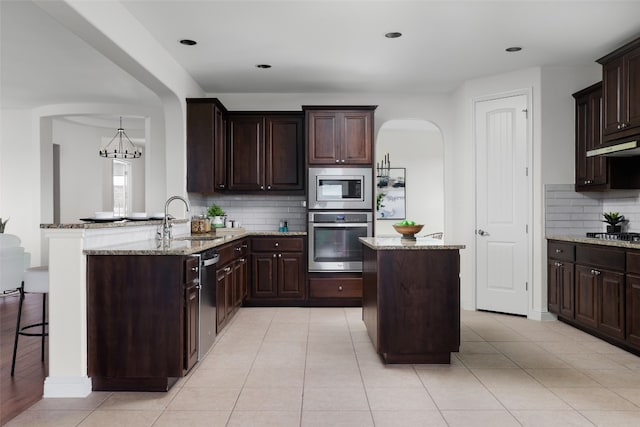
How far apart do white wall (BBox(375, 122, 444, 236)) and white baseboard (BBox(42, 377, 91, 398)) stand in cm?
694

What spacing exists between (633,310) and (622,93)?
1800mm

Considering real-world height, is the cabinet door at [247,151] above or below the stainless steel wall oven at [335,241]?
above

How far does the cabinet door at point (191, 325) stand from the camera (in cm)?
323

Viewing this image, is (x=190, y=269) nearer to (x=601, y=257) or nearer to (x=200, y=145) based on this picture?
(x=200, y=145)

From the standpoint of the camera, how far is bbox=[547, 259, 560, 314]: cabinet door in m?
4.96

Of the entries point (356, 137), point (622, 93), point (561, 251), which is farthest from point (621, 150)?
point (356, 137)

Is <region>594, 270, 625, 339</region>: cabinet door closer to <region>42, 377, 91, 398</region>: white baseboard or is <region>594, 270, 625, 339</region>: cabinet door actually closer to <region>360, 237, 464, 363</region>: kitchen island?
<region>360, 237, 464, 363</region>: kitchen island

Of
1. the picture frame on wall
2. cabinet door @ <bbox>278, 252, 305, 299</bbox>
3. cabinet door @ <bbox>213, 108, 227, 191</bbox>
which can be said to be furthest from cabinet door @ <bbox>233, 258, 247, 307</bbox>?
the picture frame on wall

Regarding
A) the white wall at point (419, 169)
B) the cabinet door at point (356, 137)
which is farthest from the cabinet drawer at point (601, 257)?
the white wall at point (419, 169)

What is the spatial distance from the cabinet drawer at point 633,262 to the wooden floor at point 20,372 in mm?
4233

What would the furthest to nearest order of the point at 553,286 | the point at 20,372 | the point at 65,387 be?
the point at 553,286, the point at 20,372, the point at 65,387

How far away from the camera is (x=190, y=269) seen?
3.31m

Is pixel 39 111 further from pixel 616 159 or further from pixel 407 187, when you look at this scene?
pixel 616 159

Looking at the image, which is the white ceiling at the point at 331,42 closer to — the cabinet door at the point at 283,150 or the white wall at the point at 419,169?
the cabinet door at the point at 283,150
